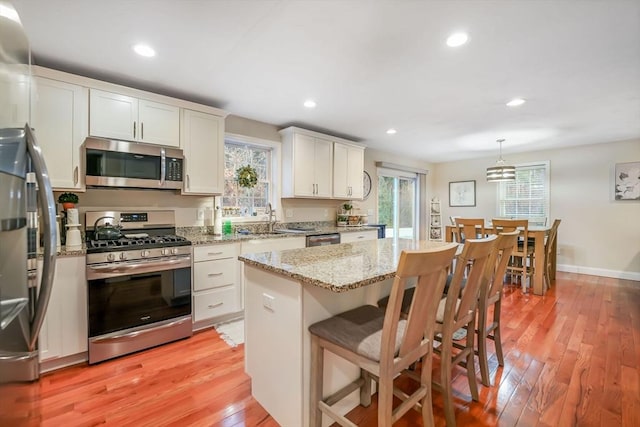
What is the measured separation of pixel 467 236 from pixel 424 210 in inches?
98.8

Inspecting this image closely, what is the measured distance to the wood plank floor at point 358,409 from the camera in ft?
5.48

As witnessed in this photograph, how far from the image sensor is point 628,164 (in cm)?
480

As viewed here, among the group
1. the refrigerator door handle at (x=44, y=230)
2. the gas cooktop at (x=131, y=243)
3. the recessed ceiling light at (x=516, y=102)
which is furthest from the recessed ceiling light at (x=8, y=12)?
the recessed ceiling light at (x=516, y=102)

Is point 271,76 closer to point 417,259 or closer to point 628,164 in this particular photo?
point 417,259

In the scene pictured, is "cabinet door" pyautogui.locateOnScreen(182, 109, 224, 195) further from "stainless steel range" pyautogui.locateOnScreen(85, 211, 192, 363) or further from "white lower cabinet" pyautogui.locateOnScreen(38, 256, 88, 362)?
"white lower cabinet" pyautogui.locateOnScreen(38, 256, 88, 362)

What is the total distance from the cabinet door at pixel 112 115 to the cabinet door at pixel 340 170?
255 cm

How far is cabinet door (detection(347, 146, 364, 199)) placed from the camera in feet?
15.1

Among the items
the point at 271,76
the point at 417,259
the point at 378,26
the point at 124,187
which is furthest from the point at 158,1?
the point at 417,259

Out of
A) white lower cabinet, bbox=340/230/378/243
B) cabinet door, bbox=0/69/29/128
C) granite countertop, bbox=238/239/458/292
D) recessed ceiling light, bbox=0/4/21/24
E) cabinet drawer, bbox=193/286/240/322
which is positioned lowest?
cabinet drawer, bbox=193/286/240/322

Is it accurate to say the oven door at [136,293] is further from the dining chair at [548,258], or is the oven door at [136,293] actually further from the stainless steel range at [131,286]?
the dining chair at [548,258]

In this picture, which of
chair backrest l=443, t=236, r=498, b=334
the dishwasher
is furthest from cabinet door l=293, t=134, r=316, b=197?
chair backrest l=443, t=236, r=498, b=334

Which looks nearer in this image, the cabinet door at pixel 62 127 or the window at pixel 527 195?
the cabinet door at pixel 62 127

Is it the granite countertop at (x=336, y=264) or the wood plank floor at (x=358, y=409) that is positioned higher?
the granite countertop at (x=336, y=264)

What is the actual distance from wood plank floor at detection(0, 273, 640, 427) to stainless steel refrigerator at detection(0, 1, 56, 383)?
221mm
